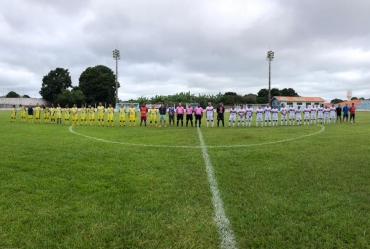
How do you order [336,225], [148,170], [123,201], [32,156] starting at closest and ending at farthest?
[336,225], [123,201], [148,170], [32,156]

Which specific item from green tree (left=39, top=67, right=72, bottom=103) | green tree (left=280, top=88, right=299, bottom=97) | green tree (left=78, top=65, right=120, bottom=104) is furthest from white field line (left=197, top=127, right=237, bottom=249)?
green tree (left=280, top=88, right=299, bottom=97)

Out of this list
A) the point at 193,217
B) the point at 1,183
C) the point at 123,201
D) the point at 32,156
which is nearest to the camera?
the point at 193,217

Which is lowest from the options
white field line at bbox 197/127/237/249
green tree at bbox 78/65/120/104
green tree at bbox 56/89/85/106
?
white field line at bbox 197/127/237/249

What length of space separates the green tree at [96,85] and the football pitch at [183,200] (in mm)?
64286

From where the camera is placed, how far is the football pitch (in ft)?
10.8

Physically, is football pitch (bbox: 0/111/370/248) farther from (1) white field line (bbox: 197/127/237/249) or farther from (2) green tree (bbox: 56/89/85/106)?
(2) green tree (bbox: 56/89/85/106)

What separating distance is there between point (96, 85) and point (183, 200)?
68.6m

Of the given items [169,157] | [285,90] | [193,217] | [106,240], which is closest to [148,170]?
[169,157]

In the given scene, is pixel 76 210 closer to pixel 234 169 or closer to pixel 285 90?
pixel 234 169

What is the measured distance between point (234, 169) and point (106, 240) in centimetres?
367

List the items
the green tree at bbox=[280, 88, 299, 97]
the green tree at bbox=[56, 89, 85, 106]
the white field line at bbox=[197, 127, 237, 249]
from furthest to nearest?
the green tree at bbox=[280, 88, 299, 97], the green tree at bbox=[56, 89, 85, 106], the white field line at bbox=[197, 127, 237, 249]

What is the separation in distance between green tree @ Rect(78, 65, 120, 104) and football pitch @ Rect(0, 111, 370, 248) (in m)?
64.3

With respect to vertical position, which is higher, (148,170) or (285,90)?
(285,90)

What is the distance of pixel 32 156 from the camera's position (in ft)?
23.3
